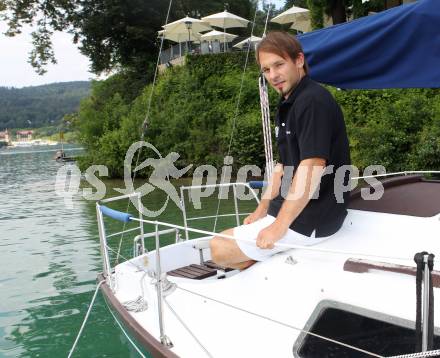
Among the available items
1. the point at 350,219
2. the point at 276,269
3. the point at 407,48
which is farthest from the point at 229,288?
the point at 407,48

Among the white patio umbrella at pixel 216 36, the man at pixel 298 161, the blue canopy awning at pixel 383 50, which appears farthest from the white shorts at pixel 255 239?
the white patio umbrella at pixel 216 36

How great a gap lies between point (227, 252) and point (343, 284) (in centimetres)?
75

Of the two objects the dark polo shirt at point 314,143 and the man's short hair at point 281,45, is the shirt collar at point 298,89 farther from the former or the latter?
the man's short hair at point 281,45

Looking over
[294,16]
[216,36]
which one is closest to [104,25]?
[216,36]

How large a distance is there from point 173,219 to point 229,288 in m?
9.30

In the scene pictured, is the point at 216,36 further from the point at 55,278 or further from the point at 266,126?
the point at 266,126

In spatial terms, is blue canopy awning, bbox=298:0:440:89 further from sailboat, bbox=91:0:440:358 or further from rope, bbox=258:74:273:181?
rope, bbox=258:74:273:181

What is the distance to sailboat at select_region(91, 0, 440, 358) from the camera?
2600mm

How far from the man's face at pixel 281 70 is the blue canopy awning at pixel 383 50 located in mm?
1032

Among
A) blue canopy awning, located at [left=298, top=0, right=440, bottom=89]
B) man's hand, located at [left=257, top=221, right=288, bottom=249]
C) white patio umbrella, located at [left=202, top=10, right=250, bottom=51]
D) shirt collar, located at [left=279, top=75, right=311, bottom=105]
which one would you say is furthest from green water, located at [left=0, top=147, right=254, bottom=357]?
white patio umbrella, located at [left=202, top=10, right=250, bottom=51]

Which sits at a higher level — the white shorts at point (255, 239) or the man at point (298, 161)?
the man at point (298, 161)

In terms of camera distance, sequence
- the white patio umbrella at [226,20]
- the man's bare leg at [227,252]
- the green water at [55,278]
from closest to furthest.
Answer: the man's bare leg at [227,252], the green water at [55,278], the white patio umbrella at [226,20]

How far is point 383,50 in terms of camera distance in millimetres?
3826

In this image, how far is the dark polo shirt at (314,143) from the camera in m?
2.84
